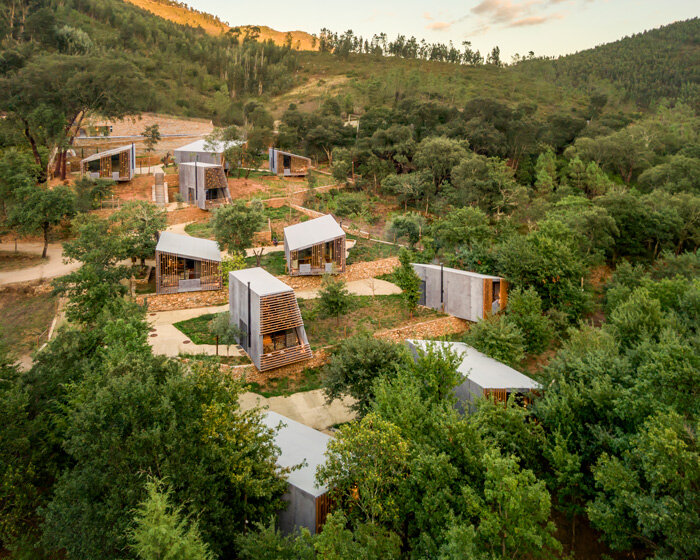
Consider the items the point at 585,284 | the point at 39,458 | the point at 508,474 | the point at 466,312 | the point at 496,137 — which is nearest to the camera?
the point at 508,474

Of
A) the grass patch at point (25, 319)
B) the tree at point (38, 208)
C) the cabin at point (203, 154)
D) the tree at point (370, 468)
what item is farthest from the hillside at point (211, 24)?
the tree at point (370, 468)

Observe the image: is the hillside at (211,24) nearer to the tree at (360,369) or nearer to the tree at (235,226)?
the tree at (235,226)

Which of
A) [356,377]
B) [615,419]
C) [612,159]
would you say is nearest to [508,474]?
[615,419]

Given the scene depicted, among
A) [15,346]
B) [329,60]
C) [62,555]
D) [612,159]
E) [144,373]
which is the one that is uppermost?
[329,60]

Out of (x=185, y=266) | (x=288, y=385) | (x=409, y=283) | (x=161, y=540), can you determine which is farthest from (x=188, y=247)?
(x=161, y=540)

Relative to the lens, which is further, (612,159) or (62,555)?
(612,159)

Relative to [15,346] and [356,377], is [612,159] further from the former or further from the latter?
[15,346]

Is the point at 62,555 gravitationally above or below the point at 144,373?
below
